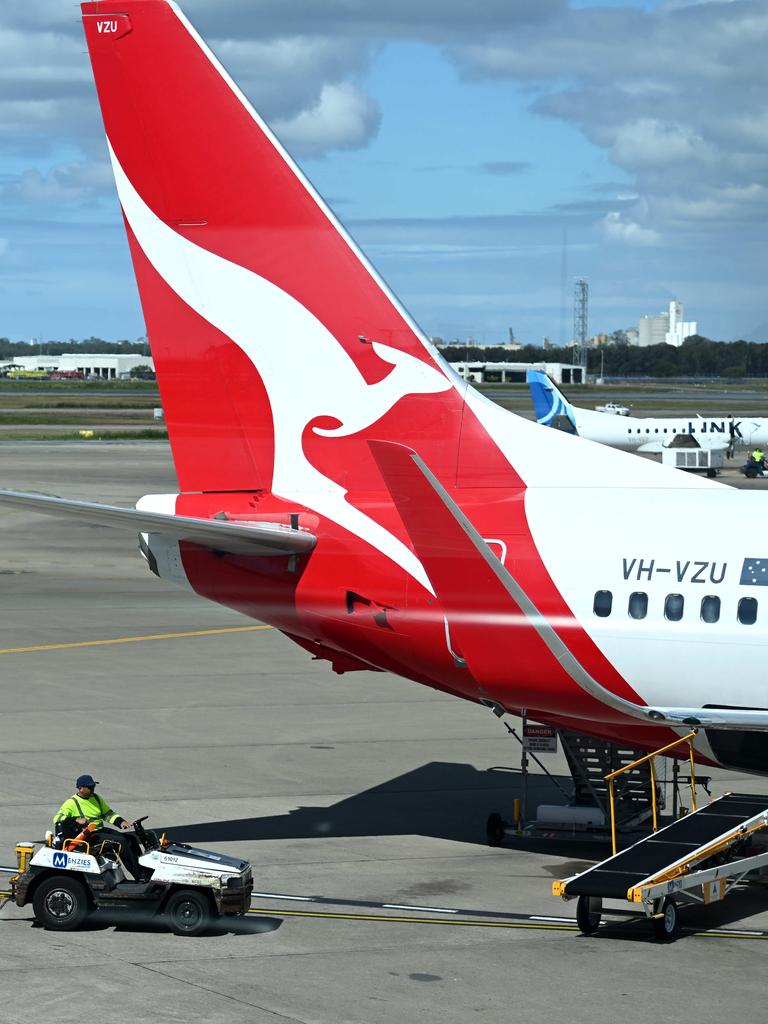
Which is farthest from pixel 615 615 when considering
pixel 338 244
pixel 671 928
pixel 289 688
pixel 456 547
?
pixel 289 688

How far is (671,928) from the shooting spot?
59.9 feet

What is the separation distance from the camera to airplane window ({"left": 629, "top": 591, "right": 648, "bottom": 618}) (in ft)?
67.4

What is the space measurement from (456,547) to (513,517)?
1.56m

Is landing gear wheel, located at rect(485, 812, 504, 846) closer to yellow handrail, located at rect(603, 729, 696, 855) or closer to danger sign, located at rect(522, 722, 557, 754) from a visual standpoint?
danger sign, located at rect(522, 722, 557, 754)

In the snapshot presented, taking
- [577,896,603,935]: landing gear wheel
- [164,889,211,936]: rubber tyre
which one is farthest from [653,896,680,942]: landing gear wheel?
[164,889,211,936]: rubber tyre

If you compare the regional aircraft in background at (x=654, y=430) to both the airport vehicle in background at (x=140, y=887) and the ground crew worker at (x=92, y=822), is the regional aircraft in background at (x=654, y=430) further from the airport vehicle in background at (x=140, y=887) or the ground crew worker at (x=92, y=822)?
the airport vehicle in background at (x=140, y=887)

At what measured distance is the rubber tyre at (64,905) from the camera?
17953 mm

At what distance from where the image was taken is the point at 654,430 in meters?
108

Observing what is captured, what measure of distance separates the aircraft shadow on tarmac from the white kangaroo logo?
4931 millimetres

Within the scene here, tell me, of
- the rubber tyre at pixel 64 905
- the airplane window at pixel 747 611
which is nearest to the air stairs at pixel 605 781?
the airplane window at pixel 747 611

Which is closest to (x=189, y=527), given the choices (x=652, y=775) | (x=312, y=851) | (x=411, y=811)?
(x=312, y=851)

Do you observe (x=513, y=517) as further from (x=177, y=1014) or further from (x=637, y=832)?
(x=177, y=1014)

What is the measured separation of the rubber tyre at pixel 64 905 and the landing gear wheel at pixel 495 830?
6.64 m

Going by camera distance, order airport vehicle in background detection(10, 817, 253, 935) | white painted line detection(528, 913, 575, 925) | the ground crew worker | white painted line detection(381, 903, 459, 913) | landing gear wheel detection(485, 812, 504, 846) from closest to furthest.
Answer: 1. airport vehicle in background detection(10, 817, 253, 935)
2. the ground crew worker
3. white painted line detection(528, 913, 575, 925)
4. white painted line detection(381, 903, 459, 913)
5. landing gear wheel detection(485, 812, 504, 846)
